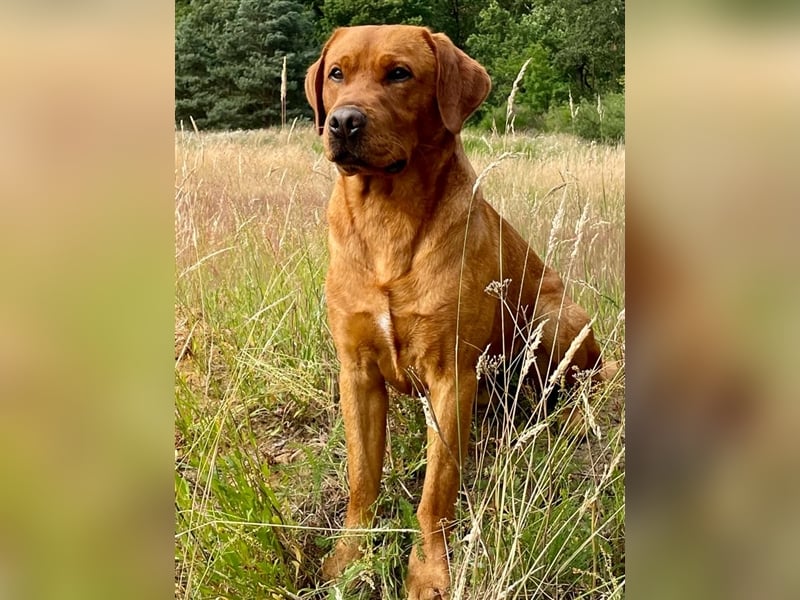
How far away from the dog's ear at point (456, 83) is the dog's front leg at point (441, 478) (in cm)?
64

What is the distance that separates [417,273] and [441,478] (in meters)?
0.51

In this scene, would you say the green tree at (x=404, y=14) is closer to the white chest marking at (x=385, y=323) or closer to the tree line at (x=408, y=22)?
the tree line at (x=408, y=22)

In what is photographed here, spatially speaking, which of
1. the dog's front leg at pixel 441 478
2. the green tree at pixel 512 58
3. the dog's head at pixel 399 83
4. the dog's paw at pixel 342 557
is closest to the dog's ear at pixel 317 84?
the dog's head at pixel 399 83

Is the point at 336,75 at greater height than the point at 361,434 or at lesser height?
greater

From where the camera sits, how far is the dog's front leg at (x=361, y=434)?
202 cm

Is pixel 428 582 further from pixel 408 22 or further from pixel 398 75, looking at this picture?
pixel 408 22

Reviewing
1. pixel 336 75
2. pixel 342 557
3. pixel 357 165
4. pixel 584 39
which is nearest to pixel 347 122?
pixel 357 165

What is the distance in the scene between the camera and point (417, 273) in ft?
6.38

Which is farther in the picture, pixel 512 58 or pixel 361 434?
pixel 361 434

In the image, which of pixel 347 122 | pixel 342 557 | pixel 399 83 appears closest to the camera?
pixel 347 122

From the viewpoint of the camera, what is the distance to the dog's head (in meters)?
1.85
